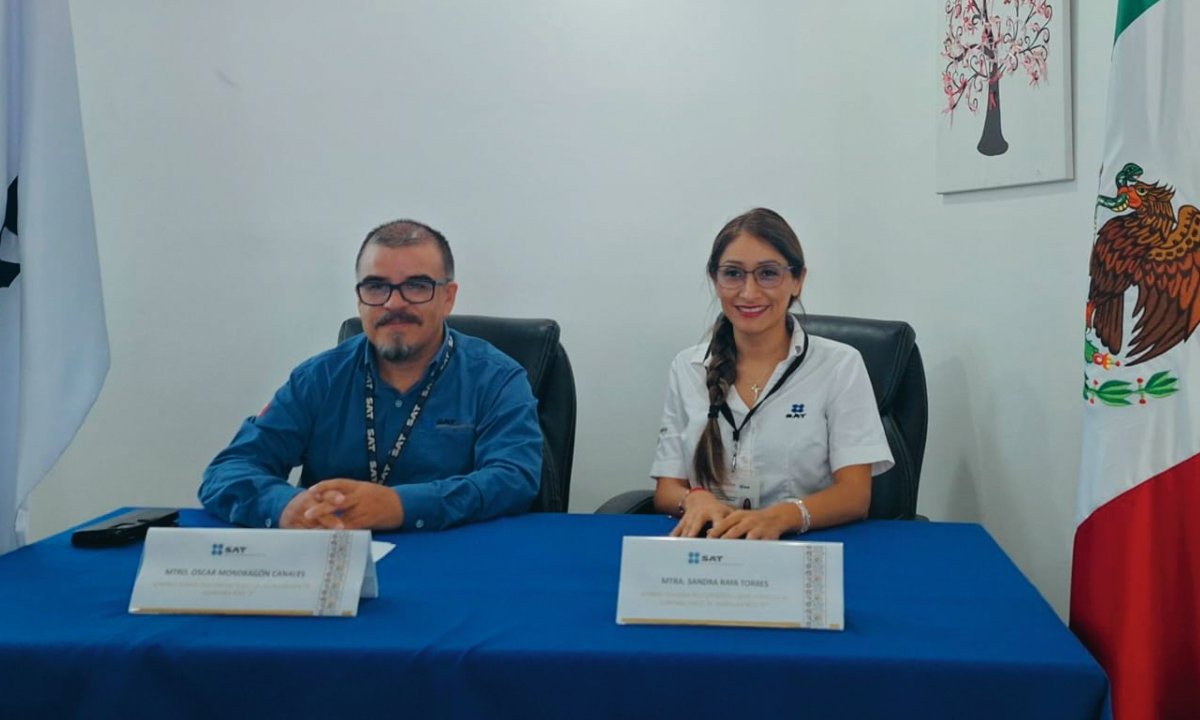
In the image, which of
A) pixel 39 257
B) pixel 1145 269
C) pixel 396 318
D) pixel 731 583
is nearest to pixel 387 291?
pixel 396 318

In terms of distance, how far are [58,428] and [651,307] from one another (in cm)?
188

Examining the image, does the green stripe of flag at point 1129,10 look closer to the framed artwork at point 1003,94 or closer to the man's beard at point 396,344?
the framed artwork at point 1003,94

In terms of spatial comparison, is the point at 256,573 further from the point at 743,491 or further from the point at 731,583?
the point at 743,491

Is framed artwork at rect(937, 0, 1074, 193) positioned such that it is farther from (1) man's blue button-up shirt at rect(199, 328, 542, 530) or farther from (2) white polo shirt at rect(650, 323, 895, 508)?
(1) man's blue button-up shirt at rect(199, 328, 542, 530)

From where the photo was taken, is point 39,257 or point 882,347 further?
point 882,347

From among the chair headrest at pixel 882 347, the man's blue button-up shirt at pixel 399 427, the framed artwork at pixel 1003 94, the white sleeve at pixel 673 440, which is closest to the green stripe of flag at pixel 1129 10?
the framed artwork at pixel 1003 94

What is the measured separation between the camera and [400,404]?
2100mm

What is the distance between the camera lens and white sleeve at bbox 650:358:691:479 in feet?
7.06

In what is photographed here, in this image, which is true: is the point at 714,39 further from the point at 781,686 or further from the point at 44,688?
the point at 44,688

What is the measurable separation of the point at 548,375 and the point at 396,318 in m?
0.51

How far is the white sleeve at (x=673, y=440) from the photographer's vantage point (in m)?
2.15

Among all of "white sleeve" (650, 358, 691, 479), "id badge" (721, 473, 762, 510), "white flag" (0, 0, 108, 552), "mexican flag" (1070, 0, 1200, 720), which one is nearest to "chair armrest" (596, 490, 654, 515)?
"white sleeve" (650, 358, 691, 479)

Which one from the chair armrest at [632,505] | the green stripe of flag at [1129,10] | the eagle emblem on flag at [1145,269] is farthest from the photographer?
the chair armrest at [632,505]

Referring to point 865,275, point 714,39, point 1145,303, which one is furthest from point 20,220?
point 865,275
